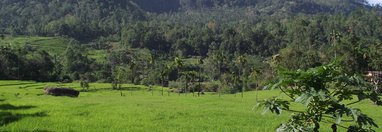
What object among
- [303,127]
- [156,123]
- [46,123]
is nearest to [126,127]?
[156,123]

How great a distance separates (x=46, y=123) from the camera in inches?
993

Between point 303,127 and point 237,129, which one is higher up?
point 303,127

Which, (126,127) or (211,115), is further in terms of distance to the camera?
(211,115)

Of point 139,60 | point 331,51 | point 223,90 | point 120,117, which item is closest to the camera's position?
point 120,117

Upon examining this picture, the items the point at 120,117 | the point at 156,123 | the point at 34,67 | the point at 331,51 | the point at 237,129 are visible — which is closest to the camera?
the point at 237,129

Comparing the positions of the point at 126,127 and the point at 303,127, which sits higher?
the point at 303,127

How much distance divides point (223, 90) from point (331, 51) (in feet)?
95.1

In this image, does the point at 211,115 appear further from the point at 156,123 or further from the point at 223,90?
the point at 223,90

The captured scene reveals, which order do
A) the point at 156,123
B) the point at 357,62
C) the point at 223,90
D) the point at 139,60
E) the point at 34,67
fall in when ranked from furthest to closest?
Result: the point at 139,60 < the point at 34,67 < the point at 223,90 < the point at 357,62 < the point at 156,123

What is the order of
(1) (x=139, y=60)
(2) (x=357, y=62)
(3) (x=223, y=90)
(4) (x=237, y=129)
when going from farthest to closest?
1. (1) (x=139, y=60)
2. (3) (x=223, y=90)
3. (2) (x=357, y=62)
4. (4) (x=237, y=129)

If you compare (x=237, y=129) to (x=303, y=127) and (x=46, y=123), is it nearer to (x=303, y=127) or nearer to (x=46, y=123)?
(x=46, y=123)

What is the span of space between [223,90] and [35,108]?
90061mm

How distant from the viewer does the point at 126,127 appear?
968 inches

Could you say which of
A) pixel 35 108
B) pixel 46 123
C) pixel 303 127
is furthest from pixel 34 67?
pixel 303 127
